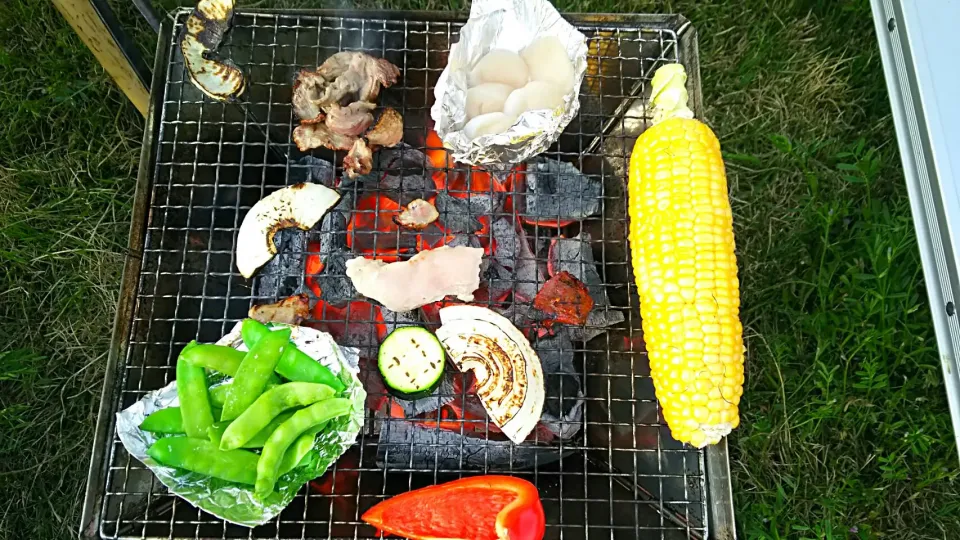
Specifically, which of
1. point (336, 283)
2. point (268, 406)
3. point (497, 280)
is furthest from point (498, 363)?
point (268, 406)

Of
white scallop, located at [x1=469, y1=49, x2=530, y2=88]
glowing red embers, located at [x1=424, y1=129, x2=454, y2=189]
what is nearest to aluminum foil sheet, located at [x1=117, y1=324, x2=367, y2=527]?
glowing red embers, located at [x1=424, y1=129, x2=454, y2=189]

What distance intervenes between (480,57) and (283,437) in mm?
1902

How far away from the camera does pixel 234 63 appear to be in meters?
3.37

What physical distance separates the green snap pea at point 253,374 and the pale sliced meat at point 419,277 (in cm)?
50

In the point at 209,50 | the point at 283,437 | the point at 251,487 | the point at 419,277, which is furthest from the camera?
the point at 209,50

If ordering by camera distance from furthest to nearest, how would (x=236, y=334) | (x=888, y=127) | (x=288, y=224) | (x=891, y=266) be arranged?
(x=888, y=127)
(x=891, y=266)
(x=288, y=224)
(x=236, y=334)

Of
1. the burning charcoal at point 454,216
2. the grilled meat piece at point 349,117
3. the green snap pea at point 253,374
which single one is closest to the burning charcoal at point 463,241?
the burning charcoal at point 454,216

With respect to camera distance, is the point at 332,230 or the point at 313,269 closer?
the point at 332,230

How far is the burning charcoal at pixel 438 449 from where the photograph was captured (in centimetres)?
297

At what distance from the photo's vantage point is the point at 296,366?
8.63 ft

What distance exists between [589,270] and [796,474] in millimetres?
1581

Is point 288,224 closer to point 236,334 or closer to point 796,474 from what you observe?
point 236,334

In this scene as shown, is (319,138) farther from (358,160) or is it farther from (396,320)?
(396,320)

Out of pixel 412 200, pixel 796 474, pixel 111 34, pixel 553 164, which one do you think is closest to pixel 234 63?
pixel 111 34
